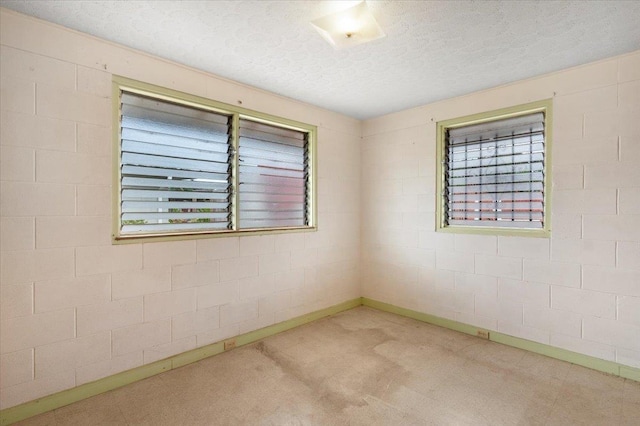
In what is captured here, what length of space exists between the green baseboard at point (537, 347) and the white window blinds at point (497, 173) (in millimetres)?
1134

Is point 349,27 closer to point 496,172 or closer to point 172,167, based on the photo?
point 172,167

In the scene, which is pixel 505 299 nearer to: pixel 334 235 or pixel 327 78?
pixel 334 235

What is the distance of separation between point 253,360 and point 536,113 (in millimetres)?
3600

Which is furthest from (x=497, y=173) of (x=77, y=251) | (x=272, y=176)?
(x=77, y=251)

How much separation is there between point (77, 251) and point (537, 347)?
4.04m

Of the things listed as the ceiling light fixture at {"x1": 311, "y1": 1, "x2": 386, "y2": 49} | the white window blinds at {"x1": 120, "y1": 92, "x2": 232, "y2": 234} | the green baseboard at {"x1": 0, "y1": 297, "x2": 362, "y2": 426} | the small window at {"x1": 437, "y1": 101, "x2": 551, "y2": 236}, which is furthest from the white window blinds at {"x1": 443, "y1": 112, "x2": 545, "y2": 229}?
the white window blinds at {"x1": 120, "y1": 92, "x2": 232, "y2": 234}

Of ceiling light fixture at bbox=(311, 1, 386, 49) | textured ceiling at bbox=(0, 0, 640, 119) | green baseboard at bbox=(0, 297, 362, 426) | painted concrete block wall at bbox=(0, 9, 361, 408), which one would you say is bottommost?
green baseboard at bbox=(0, 297, 362, 426)

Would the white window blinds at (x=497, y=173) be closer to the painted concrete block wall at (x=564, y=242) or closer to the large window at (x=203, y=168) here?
the painted concrete block wall at (x=564, y=242)

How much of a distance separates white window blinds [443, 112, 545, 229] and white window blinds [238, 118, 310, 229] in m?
1.74

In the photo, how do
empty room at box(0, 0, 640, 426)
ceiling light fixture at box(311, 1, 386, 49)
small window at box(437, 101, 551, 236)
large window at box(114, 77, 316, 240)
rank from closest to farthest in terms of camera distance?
ceiling light fixture at box(311, 1, 386, 49)
empty room at box(0, 0, 640, 426)
large window at box(114, 77, 316, 240)
small window at box(437, 101, 551, 236)

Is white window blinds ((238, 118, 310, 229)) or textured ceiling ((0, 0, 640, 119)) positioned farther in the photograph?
white window blinds ((238, 118, 310, 229))

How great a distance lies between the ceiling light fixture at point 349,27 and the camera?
6.65ft

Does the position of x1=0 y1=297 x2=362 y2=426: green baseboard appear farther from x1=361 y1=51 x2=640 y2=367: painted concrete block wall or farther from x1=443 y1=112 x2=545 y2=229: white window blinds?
x1=443 y1=112 x2=545 y2=229: white window blinds

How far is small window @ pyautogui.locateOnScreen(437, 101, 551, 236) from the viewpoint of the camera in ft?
10.3
